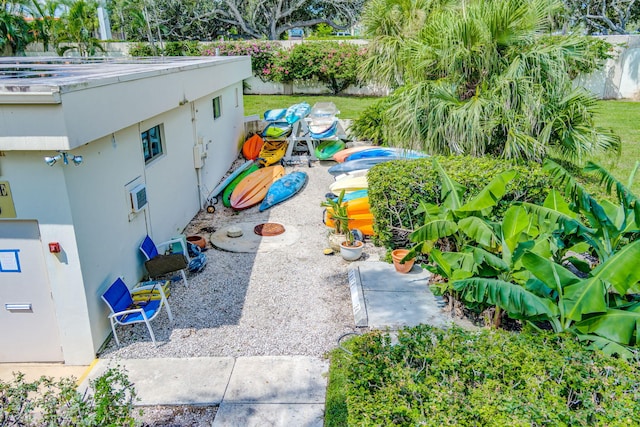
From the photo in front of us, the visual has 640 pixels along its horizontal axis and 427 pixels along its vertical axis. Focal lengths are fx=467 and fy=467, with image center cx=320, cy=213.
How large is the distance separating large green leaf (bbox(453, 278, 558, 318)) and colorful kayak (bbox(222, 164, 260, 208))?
339 inches

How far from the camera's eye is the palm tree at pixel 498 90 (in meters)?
9.14

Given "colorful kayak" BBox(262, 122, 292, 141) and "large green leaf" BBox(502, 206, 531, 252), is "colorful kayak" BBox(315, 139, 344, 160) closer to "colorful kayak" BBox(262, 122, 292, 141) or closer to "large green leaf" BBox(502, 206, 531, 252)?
"colorful kayak" BBox(262, 122, 292, 141)

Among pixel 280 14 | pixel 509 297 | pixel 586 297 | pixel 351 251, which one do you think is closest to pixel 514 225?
pixel 509 297

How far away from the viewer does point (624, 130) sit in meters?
19.7

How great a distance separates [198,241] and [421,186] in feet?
16.2

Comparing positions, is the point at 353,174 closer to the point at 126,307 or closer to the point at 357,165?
the point at 357,165

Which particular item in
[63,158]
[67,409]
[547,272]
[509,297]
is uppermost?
[63,158]

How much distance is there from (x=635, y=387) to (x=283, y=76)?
27188 mm

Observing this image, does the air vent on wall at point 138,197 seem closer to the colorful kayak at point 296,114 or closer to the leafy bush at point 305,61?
the colorful kayak at point 296,114

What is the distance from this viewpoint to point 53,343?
668 cm

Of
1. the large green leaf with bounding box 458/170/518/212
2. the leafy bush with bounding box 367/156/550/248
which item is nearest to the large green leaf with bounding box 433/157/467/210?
the large green leaf with bounding box 458/170/518/212

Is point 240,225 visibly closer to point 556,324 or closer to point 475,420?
point 556,324

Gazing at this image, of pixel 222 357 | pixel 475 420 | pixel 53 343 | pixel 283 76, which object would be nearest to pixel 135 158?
pixel 53 343

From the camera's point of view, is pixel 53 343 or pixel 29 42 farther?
pixel 29 42
